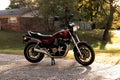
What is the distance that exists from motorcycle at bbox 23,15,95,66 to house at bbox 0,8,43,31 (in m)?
32.5

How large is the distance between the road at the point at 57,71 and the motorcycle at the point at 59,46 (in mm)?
221

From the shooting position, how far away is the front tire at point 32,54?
944 centimetres

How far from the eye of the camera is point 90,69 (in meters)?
8.00

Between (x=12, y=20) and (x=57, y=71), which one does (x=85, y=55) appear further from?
(x=12, y=20)

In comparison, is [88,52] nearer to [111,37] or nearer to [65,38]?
[65,38]

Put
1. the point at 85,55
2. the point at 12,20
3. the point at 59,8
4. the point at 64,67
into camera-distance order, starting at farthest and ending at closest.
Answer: the point at 12,20 < the point at 59,8 < the point at 85,55 < the point at 64,67

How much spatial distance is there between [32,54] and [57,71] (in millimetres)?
1870

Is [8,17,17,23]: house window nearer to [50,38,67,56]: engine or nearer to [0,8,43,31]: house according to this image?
[0,8,43,31]: house

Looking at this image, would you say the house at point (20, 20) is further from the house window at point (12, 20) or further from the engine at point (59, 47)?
the engine at point (59, 47)

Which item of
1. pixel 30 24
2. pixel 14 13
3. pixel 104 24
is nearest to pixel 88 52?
pixel 104 24

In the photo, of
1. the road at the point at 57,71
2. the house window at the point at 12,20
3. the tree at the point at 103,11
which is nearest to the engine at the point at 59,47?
the road at the point at 57,71

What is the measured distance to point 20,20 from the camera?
44.7m

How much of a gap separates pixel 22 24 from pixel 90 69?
37.2 m

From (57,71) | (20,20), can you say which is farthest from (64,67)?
(20,20)
